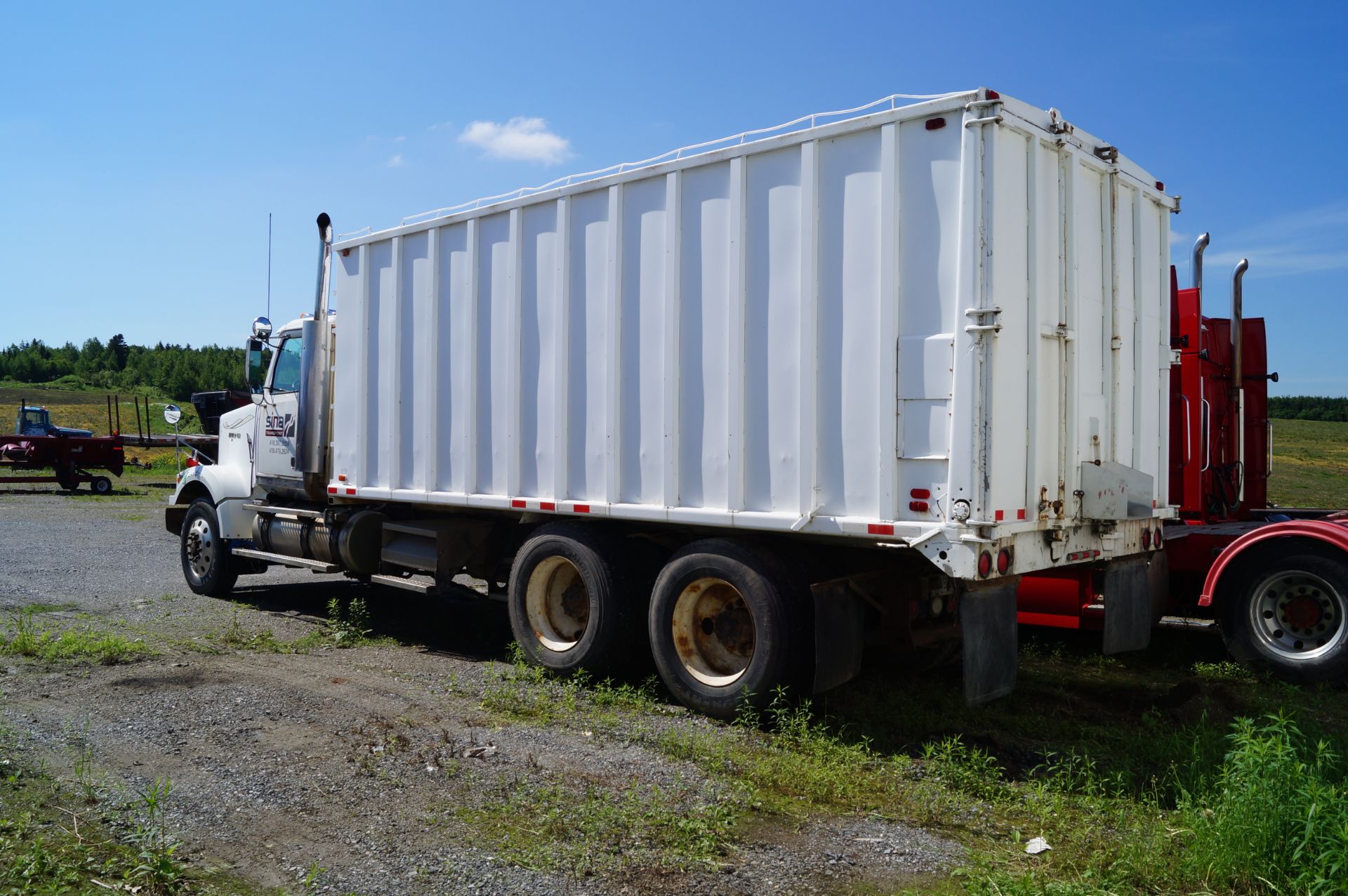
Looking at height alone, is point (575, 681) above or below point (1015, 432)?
below

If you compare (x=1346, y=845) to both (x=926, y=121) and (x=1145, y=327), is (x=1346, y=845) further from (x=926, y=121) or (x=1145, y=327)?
(x=1145, y=327)

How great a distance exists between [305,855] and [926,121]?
4.76m

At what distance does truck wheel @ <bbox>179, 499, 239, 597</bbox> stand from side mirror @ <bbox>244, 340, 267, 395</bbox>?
5.04 feet

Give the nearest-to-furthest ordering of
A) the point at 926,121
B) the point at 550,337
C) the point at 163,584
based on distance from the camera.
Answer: the point at 926,121 < the point at 550,337 < the point at 163,584

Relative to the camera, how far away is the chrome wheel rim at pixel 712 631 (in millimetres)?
6492

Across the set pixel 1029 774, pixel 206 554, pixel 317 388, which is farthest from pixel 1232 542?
pixel 206 554

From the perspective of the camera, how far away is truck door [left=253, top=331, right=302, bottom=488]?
34.7ft

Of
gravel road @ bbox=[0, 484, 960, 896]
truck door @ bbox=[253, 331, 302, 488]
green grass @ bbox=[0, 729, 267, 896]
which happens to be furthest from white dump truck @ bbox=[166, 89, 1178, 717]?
green grass @ bbox=[0, 729, 267, 896]

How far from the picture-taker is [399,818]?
4609 mm

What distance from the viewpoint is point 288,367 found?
423 inches

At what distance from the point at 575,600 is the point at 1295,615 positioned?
211 inches

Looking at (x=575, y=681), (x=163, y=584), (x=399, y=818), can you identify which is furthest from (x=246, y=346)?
(x=399, y=818)

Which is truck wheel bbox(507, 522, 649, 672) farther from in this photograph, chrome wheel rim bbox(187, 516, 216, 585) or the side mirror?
chrome wheel rim bbox(187, 516, 216, 585)

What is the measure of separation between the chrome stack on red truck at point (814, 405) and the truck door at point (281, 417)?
1827mm
